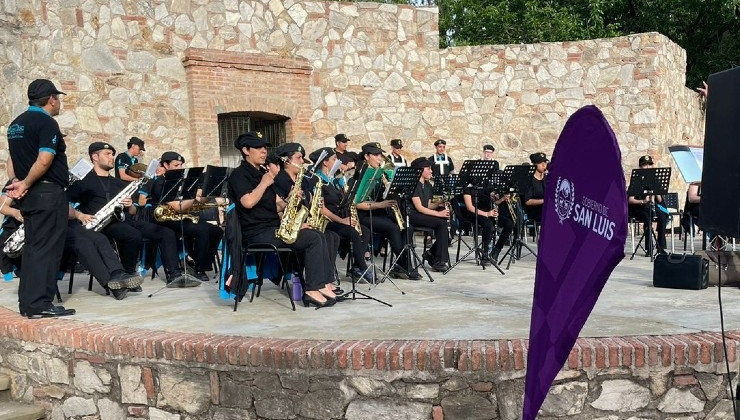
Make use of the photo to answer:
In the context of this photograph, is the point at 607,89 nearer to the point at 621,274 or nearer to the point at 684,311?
the point at 621,274

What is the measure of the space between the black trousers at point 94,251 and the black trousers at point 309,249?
4.66ft

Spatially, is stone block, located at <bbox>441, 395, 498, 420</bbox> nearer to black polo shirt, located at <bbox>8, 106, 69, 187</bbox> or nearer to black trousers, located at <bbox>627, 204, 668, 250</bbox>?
black polo shirt, located at <bbox>8, 106, 69, 187</bbox>

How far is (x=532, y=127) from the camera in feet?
48.0

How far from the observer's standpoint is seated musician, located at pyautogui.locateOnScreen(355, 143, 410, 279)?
7.88 meters

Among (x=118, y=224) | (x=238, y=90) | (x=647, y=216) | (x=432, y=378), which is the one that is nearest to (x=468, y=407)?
(x=432, y=378)

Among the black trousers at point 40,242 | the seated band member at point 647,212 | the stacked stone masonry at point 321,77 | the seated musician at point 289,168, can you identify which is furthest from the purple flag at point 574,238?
the stacked stone masonry at point 321,77

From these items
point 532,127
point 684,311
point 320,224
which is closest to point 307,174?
point 320,224

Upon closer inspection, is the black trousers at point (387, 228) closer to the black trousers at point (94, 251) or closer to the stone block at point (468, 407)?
the black trousers at point (94, 251)

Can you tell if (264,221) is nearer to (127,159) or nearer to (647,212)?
(127,159)

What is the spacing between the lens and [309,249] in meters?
6.39

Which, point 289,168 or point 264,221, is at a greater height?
point 289,168

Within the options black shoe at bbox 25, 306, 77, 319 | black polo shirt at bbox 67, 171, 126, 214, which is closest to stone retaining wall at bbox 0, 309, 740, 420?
black shoe at bbox 25, 306, 77, 319

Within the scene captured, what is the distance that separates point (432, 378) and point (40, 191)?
3517 millimetres

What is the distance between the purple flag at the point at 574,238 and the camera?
5.33 feet
